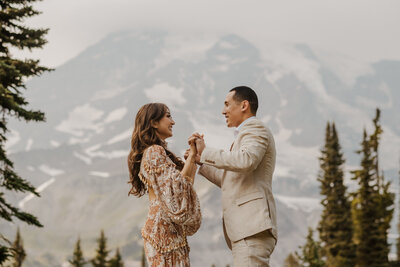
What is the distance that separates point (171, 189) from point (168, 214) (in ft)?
1.06

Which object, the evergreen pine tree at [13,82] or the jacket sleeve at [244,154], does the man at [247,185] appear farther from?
the evergreen pine tree at [13,82]

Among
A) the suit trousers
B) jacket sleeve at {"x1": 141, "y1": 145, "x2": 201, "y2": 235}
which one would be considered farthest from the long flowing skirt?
the suit trousers

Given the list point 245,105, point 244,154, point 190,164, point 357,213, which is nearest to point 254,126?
point 245,105

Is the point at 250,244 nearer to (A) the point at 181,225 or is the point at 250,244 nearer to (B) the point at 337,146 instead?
(A) the point at 181,225

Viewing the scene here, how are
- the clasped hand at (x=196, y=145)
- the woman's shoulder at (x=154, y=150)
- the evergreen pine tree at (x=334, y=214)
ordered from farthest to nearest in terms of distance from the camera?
1. the evergreen pine tree at (x=334, y=214)
2. the woman's shoulder at (x=154, y=150)
3. the clasped hand at (x=196, y=145)

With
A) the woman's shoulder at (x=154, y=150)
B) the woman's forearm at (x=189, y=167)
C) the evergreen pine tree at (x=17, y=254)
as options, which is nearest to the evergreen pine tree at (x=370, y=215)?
the evergreen pine tree at (x=17, y=254)

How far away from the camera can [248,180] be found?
768 cm

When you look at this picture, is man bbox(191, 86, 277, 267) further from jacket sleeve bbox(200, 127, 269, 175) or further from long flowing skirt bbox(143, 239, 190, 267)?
long flowing skirt bbox(143, 239, 190, 267)

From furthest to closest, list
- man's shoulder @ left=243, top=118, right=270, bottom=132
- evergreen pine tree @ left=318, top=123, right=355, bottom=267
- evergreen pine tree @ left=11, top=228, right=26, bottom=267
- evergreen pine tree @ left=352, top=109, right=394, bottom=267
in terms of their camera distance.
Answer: evergreen pine tree @ left=318, top=123, right=355, bottom=267 → evergreen pine tree @ left=352, top=109, right=394, bottom=267 → evergreen pine tree @ left=11, top=228, right=26, bottom=267 → man's shoulder @ left=243, top=118, right=270, bottom=132

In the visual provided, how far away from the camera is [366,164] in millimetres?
57062

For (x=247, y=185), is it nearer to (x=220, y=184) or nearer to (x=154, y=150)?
(x=220, y=184)

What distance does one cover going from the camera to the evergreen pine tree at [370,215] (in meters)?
53.8

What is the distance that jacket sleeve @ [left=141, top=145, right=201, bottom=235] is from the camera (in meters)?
7.86

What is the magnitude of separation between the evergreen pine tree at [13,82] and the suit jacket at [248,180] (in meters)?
11.0
